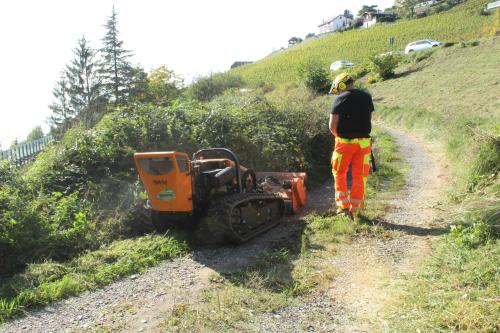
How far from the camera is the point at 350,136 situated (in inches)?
262

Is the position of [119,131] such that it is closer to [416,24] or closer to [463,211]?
[463,211]

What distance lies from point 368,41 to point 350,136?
55.3 meters

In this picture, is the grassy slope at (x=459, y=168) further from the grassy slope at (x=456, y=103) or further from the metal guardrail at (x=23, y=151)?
the metal guardrail at (x=23, y=151)

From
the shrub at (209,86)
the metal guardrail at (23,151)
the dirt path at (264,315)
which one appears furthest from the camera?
the shrub at (209,86)

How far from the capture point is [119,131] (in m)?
8.93

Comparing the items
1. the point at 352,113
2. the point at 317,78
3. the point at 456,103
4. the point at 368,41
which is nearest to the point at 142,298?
the point at 352,113

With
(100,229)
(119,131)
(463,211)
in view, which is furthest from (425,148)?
(100,229)

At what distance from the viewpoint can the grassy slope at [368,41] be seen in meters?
51.1

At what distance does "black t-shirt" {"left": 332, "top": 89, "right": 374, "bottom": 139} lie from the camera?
21.7 ft

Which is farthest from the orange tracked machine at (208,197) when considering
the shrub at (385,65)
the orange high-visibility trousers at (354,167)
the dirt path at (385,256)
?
the shrub at (385,65)

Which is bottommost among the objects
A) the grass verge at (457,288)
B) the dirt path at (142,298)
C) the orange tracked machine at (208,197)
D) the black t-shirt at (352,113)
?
the dirt path at (142,298)

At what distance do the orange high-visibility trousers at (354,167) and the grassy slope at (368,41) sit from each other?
1671 inches

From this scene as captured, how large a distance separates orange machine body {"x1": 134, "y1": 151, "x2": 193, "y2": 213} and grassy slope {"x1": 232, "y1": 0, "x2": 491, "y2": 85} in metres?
43.6

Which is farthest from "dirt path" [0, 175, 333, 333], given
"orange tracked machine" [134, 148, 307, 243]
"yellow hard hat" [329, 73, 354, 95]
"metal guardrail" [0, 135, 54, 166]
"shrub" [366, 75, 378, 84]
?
"shrub" [366, 75, 378, 84]
